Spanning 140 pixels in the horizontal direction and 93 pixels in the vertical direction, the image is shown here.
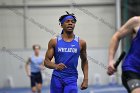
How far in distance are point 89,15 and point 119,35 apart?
17.3 metres

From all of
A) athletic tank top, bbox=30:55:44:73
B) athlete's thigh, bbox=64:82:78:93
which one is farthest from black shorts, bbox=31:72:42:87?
athlete's thigh, bbox=64:82:78:93

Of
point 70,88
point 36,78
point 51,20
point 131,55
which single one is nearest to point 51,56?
point 70,88

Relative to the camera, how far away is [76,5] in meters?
23.0

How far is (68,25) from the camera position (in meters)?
8.17

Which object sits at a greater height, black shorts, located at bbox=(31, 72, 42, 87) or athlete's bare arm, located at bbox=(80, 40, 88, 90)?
athlete's bare arm, located at bbox=(80, 40, 88, 90)

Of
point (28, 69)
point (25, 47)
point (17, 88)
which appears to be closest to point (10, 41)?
point (25, 47)

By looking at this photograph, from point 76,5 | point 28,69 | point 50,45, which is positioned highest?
point 76,5

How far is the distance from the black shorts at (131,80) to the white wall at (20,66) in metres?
15.4

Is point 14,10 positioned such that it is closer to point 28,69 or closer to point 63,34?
point 28,69

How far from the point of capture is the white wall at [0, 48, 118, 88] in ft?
71.2

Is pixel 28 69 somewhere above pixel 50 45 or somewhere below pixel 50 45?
below

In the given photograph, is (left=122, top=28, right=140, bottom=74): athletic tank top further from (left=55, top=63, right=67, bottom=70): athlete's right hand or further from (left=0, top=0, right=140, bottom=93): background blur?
(left=0, top=0, right=140, bottom=93): background blur

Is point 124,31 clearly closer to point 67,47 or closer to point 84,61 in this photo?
point 67,47

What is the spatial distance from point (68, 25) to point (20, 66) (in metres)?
13.9
